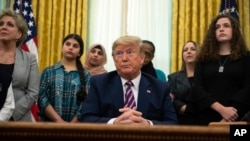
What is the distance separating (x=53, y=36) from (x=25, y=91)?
3.09 meters

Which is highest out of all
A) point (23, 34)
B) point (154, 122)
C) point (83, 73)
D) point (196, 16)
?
point (196, 16)

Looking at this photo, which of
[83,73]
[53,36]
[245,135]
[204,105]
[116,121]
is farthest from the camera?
[53,36]

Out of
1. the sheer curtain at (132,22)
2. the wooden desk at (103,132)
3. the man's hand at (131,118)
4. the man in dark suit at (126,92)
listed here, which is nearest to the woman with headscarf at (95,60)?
the man in dark suit at (126,92)

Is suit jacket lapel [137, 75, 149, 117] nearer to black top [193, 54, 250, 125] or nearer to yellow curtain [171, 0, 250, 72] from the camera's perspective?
black top [193, 54, 250, 125]

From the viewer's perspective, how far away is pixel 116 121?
276 cm

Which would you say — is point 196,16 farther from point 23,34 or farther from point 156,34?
point 23,34

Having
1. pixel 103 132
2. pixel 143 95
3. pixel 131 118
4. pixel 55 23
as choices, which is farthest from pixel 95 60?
pixel 103 132

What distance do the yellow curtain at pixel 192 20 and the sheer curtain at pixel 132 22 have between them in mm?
161

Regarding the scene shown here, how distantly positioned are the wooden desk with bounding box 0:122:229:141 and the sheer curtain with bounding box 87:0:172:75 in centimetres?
496

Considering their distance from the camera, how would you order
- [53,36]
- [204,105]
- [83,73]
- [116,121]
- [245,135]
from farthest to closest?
[53,36] < [83,73] < [204,105] < [116,121] < [245,135]

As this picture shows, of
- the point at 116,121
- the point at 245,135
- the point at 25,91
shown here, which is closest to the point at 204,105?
the point at 116,121

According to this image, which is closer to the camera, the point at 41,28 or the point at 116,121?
the point at 116,121

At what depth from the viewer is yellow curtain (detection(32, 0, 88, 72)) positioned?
661cm

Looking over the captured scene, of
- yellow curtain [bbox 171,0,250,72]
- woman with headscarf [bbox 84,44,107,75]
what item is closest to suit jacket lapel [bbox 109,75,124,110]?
woman with headscarf [bbox 84,44,107,75]
